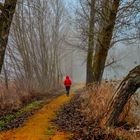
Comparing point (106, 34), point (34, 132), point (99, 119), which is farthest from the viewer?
point (106, 34)

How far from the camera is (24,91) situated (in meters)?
23.8

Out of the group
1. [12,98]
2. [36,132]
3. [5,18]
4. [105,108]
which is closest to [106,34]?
[12,98]

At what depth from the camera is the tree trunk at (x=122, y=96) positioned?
439 inches

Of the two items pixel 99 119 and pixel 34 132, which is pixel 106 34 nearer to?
pixel 99 119

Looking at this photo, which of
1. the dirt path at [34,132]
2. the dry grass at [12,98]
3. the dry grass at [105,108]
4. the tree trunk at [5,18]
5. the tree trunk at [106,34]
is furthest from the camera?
the tree trunk at [106,34]

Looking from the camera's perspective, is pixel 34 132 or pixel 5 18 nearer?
pixel 34 132

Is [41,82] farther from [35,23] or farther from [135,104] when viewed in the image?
[135,104]

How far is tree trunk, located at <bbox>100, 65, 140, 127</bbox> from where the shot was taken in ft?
36.6

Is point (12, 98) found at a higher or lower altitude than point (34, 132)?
higher

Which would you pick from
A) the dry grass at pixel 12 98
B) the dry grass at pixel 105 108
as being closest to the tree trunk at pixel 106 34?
the dry grass at pixel 12 98

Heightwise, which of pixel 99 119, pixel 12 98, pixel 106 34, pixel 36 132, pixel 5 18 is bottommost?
pixel 36 132

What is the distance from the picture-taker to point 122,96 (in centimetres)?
1144

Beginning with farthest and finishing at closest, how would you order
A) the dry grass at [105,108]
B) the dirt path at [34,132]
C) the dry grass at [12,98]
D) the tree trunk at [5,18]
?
1. the dry grass at [12,98]
2. the tree trunk at [5,18]
3. the dry grass at [105,108]
4. the dirt path at [34,132]

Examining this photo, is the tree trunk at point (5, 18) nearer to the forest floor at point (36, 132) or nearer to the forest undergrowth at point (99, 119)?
the forest floor at point (36, 132)
